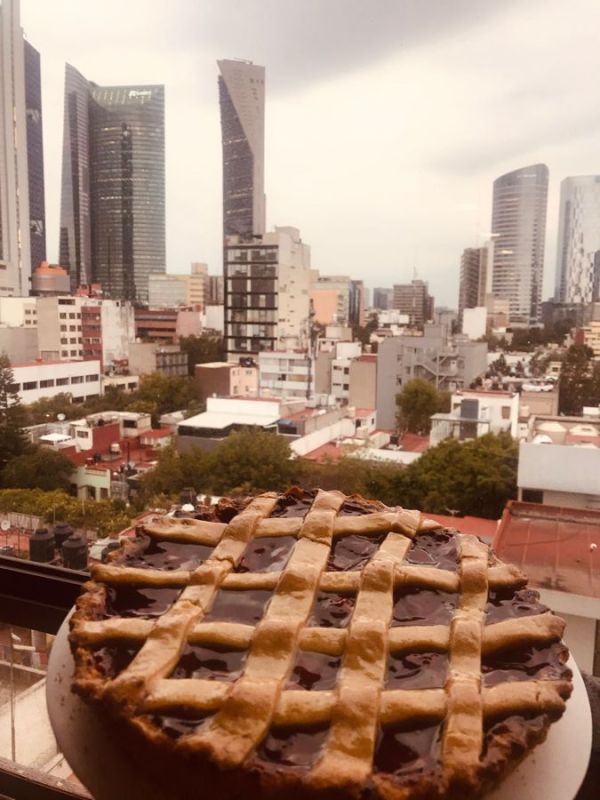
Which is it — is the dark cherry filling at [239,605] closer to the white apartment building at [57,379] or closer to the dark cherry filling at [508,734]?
the dark cherry filling at [508,734]

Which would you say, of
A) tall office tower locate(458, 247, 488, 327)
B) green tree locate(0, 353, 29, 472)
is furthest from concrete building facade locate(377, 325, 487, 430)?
green tree locate(0, 353, 29, 472)

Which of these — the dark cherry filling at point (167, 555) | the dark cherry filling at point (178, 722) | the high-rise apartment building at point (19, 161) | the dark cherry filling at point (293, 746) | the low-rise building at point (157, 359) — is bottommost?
the low-rise building at point (157, 359)

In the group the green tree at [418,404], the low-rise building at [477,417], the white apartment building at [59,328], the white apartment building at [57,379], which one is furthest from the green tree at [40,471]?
the green tree at [418,404]

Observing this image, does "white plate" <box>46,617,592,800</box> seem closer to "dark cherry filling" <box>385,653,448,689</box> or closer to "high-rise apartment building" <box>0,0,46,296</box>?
"dark cherry filling" <box>385,653,448,689</box>

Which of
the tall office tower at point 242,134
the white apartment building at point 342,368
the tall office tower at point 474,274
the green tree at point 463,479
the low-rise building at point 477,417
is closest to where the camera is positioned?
the tall office tower at point 242,134

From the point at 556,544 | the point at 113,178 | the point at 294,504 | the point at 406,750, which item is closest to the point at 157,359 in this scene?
the point at 113,178

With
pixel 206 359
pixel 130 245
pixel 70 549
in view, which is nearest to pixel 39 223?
pixel 130 245

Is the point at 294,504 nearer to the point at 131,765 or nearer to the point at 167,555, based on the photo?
the point at 167,555
